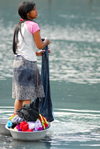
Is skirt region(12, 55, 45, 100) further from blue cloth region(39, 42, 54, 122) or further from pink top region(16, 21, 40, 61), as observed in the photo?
blue cloth region(39, 42, 54, 122)

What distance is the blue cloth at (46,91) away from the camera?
4.77 metres

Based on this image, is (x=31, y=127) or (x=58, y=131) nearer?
(x=31, y=127)

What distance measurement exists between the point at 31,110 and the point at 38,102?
318 mm

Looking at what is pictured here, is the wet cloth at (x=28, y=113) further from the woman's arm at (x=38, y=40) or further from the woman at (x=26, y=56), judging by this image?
the woman's arm at (x=38, y=40)

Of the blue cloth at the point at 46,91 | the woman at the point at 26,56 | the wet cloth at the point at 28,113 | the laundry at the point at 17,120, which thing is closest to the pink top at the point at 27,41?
the woman at the point at 26,56

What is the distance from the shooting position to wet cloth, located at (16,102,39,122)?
4.36 m

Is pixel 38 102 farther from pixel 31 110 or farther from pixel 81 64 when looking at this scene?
pixel 81 64

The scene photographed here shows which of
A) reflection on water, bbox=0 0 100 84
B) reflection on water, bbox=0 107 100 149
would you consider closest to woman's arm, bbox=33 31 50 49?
reflection on water, bbox=0 107 100 149

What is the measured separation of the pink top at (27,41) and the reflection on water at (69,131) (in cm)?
92

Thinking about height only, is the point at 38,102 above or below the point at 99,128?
above

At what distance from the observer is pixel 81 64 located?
1028cm

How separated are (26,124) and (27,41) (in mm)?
900

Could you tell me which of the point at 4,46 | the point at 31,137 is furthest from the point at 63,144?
the point at 4,46

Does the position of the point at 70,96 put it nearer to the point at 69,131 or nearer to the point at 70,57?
the point at 69,131
